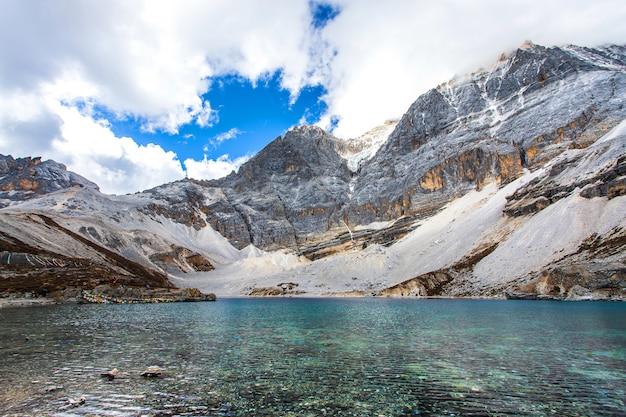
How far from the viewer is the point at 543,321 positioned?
35375mm

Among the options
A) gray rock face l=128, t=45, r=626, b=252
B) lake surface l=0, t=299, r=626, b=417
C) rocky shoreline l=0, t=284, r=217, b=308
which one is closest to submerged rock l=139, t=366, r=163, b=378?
lake surface l=0, t=299, r=626, b=417

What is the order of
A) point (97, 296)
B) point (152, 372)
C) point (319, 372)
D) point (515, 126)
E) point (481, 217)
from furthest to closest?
point (515, 126) → point (481, 217) → point (97, 296) → point (319, 372) → point (152, 372)

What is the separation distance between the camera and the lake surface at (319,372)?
1230 cm

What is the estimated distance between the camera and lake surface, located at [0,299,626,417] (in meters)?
12.3

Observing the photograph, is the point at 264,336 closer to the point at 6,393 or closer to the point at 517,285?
the point at 6,393

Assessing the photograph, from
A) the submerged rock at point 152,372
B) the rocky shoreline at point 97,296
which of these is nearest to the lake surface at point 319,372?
the submerged rock at point 152,372

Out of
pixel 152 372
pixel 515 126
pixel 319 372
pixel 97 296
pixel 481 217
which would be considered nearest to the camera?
pixel 152 372

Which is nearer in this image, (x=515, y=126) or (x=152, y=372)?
(x=152, y=372)

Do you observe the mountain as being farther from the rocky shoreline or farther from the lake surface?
the lake surface

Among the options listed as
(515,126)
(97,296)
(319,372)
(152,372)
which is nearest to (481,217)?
(515,126)

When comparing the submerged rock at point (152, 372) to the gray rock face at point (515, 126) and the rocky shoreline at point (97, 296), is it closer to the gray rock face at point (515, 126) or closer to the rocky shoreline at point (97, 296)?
the rocky shoreline at point (97, 296)

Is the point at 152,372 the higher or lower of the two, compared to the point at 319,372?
higher

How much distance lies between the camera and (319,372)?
677 inches

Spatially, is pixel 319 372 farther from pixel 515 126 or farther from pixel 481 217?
pixel 515 126
